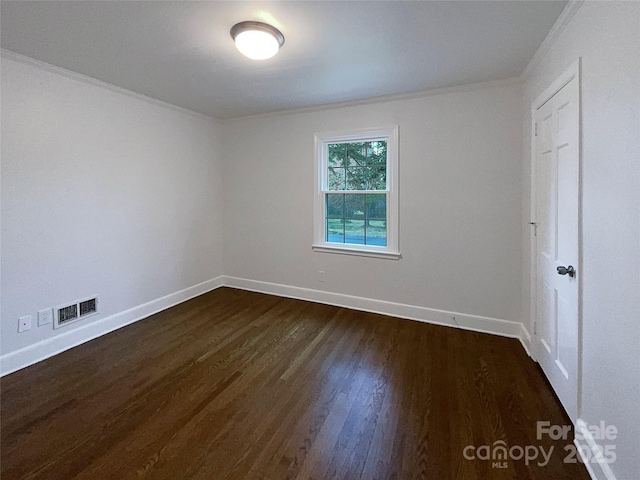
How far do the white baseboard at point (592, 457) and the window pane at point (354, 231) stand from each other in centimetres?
255

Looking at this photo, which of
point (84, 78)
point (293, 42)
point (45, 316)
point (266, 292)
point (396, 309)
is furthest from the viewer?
point (266, 292)

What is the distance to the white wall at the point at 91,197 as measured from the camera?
7.92ft

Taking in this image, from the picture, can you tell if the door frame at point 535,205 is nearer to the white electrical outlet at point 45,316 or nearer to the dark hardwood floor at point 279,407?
the dark hardwood floor at point 279,407

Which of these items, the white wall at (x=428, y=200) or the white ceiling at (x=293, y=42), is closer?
the white ceiling at (x=293, y=42)

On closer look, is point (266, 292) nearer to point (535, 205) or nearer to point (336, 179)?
point (336, 179)

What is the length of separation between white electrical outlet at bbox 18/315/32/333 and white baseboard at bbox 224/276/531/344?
2.37 m

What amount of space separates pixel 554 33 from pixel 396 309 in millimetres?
2735

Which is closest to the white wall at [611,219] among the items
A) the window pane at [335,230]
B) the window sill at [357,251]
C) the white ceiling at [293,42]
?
the white ceiling at [293,42]

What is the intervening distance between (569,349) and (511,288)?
122cm

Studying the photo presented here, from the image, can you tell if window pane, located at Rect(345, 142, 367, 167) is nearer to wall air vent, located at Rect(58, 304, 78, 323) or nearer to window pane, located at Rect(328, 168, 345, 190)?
window pane, located at Rect(328, 168, 345, 190)

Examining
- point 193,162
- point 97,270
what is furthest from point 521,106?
point 97,270

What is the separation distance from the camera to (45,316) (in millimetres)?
2627

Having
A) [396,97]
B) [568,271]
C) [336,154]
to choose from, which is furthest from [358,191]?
[568,271]

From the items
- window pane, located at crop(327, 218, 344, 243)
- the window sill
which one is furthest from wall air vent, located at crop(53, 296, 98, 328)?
window pane, located at crop(327, 218, 344, 243)
